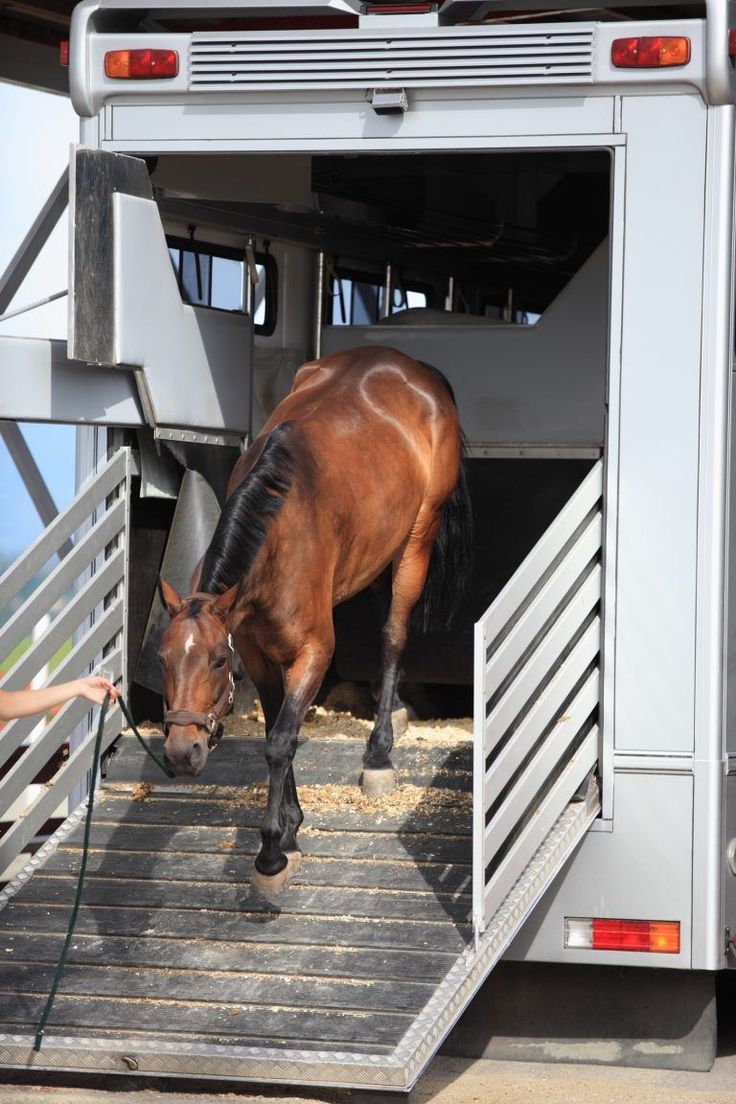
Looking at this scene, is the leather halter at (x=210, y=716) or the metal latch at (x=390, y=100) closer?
the leather halter at (x=210, y=716)

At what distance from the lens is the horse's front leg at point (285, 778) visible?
4949 millimetres

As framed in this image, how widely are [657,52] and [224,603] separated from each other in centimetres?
212

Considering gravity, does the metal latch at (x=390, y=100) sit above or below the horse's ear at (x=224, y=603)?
above

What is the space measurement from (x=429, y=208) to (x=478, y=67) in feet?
9.01

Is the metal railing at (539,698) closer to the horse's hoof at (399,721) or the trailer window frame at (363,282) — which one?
the horse's hoof at (399,721)

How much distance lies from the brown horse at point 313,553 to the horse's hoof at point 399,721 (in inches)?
5.8

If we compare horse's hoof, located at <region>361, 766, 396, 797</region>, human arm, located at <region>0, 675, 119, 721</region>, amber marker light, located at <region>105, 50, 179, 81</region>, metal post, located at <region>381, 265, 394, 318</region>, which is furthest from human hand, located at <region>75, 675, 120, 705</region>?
metal post, located at <region>381, 265, 394, 318</region>

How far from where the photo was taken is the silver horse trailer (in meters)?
4.52

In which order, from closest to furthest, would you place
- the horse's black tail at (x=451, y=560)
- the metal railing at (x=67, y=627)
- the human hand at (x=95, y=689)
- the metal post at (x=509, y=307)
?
the human hand at (x=95, y=689)
the metal railing at (x=67, y=627)
the horse's black tail at (x=451, y=560)
the metal post at (x=509, y=307)

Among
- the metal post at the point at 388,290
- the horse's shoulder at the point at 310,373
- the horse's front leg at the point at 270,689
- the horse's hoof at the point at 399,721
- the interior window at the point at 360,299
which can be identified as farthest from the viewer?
the metal post at the point at 388,290

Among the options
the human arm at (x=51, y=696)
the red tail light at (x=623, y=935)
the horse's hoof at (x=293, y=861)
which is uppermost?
the human arm at (x=51, y=696)

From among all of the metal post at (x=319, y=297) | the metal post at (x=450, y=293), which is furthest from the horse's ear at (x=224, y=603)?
the metal post at (x=450, y=293)

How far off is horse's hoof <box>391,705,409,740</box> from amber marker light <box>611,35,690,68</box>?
101 inches

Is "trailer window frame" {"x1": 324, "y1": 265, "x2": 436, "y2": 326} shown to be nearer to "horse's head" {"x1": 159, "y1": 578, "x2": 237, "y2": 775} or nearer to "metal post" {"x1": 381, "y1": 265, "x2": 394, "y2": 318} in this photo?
"metal post" {"x1": 381, "y1": 265, "x2": 394, "y2": 318}
